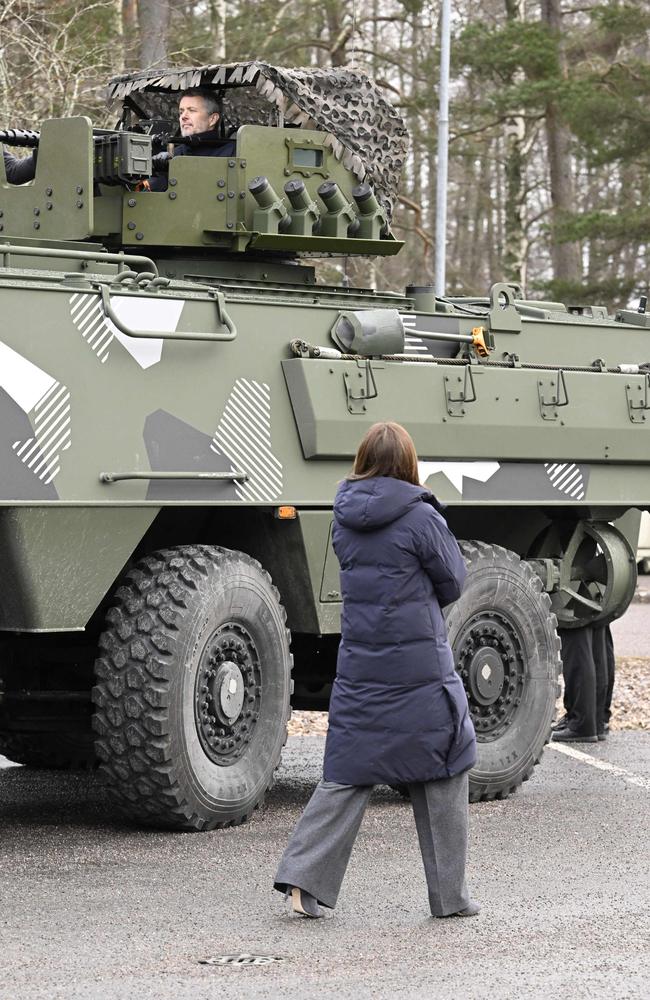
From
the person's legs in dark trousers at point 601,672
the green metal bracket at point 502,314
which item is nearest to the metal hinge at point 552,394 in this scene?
the green metal bracket at point 502,314

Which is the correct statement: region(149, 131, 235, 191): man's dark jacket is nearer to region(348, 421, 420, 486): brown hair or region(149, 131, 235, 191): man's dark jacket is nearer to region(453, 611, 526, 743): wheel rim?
region(453, 611, 526, 743): wheel rim

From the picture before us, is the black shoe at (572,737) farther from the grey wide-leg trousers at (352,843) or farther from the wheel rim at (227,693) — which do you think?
the grey wide-leg trousers at (352,843)

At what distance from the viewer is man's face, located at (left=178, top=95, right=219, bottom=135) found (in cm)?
909

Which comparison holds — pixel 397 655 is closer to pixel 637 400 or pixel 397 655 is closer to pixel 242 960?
pixel 242 960

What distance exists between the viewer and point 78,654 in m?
8.08

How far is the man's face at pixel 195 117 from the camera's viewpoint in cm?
909

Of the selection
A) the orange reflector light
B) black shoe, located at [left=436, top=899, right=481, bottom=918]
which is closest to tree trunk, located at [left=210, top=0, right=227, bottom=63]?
the orange reflector light

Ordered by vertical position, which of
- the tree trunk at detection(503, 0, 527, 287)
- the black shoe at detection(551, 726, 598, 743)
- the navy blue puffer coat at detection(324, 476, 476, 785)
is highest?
the tree trunk at detection(503, 0, 527, 287)

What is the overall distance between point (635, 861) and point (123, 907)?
206cm

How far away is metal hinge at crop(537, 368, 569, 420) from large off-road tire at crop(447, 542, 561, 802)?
676 mm

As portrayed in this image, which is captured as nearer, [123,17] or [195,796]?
[195,796]

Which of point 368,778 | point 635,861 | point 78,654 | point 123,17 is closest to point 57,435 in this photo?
point 78,654

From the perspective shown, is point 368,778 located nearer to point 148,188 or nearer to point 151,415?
point 151,415

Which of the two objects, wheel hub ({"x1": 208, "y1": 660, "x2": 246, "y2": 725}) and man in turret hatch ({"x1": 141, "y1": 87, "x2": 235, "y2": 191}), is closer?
wheel hub ({"x1": 208, "y1": 660, "x2": 246, "y2": 725})
